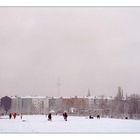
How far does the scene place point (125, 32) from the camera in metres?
11.6

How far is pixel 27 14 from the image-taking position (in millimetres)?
11453

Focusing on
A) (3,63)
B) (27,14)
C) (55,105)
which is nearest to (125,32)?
(27,14)

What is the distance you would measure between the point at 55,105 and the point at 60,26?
9.85 meters

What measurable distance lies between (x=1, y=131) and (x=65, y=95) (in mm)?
3021

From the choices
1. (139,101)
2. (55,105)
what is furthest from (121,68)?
(55,105)

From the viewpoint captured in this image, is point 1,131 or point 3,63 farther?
point 3,63
